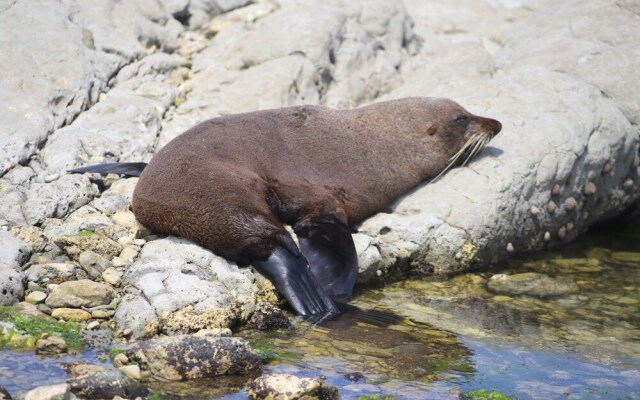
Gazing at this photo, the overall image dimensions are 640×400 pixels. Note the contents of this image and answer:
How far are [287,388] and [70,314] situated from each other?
1721 mm

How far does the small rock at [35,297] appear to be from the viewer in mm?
5734

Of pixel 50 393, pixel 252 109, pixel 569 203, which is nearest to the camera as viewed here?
pixel 50 393

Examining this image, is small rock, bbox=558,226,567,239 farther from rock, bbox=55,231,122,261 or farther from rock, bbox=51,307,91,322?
rock, bbox=51,307,91,322

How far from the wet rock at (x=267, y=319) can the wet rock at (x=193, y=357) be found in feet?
2.64

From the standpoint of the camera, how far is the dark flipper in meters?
7.55

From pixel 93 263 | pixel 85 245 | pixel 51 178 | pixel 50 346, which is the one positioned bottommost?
pixel 50 346

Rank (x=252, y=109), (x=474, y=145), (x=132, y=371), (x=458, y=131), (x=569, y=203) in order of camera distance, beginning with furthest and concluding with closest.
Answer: (x=252, y=109) → (x=569, y=203) → (x=458, y=131) → (x=474, y=145) → (x=132, y=371)

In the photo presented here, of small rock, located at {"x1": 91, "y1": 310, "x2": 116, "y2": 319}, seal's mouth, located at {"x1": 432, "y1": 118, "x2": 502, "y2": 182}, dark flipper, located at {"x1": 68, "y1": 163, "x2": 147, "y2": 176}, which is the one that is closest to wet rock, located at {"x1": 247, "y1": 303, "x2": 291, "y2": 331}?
small rock, located at {"x1": 91, "y1": 310, "x2": 116, "y2": 319}

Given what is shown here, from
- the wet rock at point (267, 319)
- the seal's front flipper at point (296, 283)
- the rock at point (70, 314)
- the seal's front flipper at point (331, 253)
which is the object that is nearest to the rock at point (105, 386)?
the rock at point (70, 314)

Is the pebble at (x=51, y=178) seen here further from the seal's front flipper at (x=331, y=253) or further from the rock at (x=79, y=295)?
the seal's front flipper at (x=331, y=253)

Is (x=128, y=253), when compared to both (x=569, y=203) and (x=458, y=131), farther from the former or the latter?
(x=569, y=203)

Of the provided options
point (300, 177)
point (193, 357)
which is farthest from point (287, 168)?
point (193, 357)

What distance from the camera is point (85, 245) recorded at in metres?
6.39

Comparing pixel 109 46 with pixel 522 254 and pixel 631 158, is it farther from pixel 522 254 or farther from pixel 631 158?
pixel 631 158
